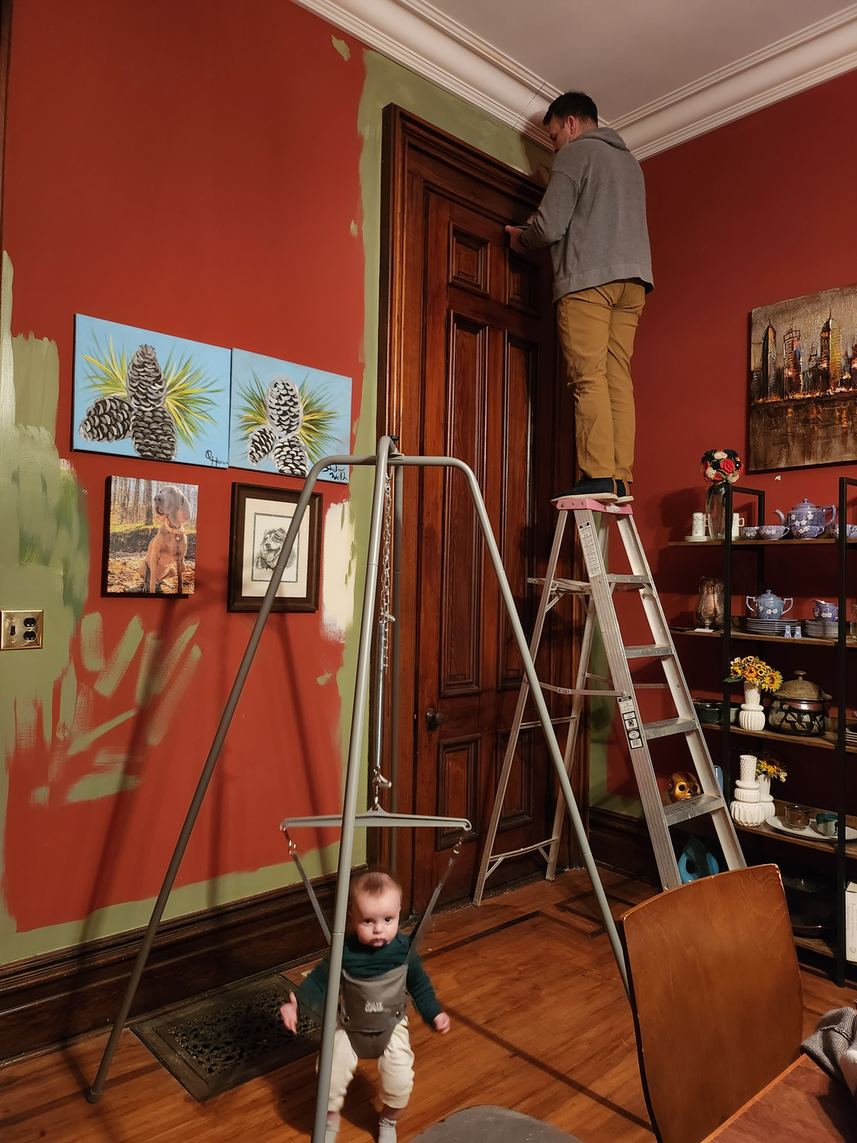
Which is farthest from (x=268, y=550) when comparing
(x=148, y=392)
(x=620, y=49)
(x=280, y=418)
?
(x=620, y=49)

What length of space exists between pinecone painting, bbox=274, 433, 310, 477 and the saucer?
2037 mm

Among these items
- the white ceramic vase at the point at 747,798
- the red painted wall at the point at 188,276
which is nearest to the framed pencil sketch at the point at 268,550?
the red painted wall at the point at 188,276

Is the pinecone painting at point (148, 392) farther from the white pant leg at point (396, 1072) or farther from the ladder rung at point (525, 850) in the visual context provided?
the ladder rung at point (525, 850)

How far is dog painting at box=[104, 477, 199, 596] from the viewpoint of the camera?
218 cm

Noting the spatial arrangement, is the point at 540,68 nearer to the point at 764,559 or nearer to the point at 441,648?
the point at 764,559

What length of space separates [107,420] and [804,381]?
8.08ft

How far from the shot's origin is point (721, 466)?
9.91 ft

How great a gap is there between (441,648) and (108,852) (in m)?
1.36

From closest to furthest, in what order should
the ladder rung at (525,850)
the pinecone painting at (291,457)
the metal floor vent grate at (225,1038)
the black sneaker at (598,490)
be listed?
1. the metal floor vent grate at (225,1038)
2. the pinecone painting at (291,457)
3. the black sneaker at (598,490)
4. the ladder rung at (525,850)

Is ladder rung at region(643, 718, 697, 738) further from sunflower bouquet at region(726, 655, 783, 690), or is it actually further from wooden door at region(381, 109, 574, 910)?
wooden door at region(381, 109, 574, 910)

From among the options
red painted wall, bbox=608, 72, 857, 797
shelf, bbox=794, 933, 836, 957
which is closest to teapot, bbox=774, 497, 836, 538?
red painted wall, bbox=608, 72, 857, 797

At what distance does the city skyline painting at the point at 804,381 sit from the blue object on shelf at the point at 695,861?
1.47 meters

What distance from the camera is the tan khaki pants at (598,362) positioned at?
290 cm

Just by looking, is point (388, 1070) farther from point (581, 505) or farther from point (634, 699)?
point (581, 505)
